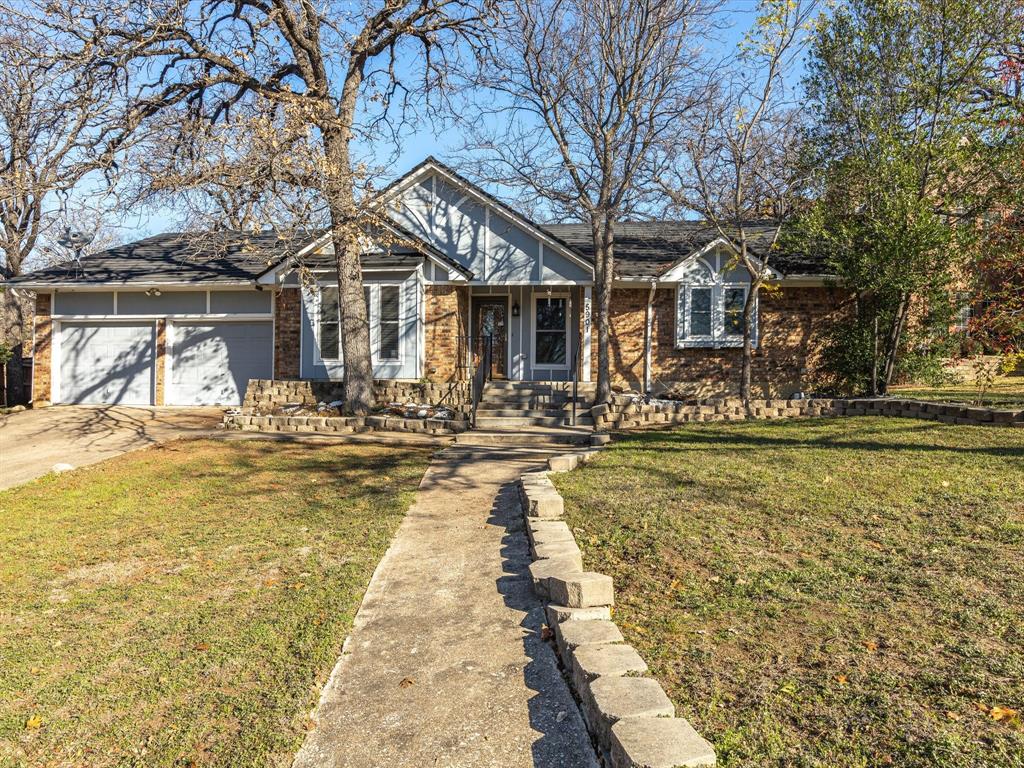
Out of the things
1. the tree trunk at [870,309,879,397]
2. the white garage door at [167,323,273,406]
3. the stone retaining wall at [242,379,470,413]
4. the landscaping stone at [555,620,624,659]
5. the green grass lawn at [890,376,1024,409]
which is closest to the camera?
the landscaping stone at [555,620,624,659]

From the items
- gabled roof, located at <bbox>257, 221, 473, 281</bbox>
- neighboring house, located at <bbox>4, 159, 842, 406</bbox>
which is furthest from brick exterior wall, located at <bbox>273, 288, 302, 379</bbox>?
gabled roof, located at <bbox>257, 221, 473, 281</bbox>

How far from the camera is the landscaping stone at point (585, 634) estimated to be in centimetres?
372

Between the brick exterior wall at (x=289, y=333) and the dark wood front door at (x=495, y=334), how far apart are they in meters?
4.21

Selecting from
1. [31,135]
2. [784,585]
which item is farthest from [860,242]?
[31,135]

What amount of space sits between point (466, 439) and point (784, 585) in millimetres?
7863

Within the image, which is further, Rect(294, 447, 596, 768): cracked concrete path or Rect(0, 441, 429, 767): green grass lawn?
Rect(0, 441, 429, 767): green grass lawn

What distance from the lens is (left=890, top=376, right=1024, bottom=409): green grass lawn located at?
11969mm

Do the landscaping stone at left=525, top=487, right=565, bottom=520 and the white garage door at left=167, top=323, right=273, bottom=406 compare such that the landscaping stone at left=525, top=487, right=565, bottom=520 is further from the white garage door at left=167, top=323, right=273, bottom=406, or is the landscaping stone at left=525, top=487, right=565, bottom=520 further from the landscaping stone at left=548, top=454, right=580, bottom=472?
the white garage door at left=167, top=323, right=273, bottom=406

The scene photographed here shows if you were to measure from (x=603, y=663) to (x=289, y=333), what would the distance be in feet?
47.8

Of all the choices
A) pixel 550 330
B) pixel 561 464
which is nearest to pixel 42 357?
pixel 550 330

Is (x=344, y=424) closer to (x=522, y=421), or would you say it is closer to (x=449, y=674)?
(x=522, y=421)

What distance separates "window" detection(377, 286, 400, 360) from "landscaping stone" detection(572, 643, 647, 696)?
1271 cm

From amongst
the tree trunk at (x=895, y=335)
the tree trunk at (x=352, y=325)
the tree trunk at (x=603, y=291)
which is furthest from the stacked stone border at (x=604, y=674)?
the tree trunk at (x=895, y=335)

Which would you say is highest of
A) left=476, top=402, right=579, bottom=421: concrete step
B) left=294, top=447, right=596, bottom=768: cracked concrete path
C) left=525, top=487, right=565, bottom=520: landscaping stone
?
left=476, top=402, right=579, bottom=421: concrete step
